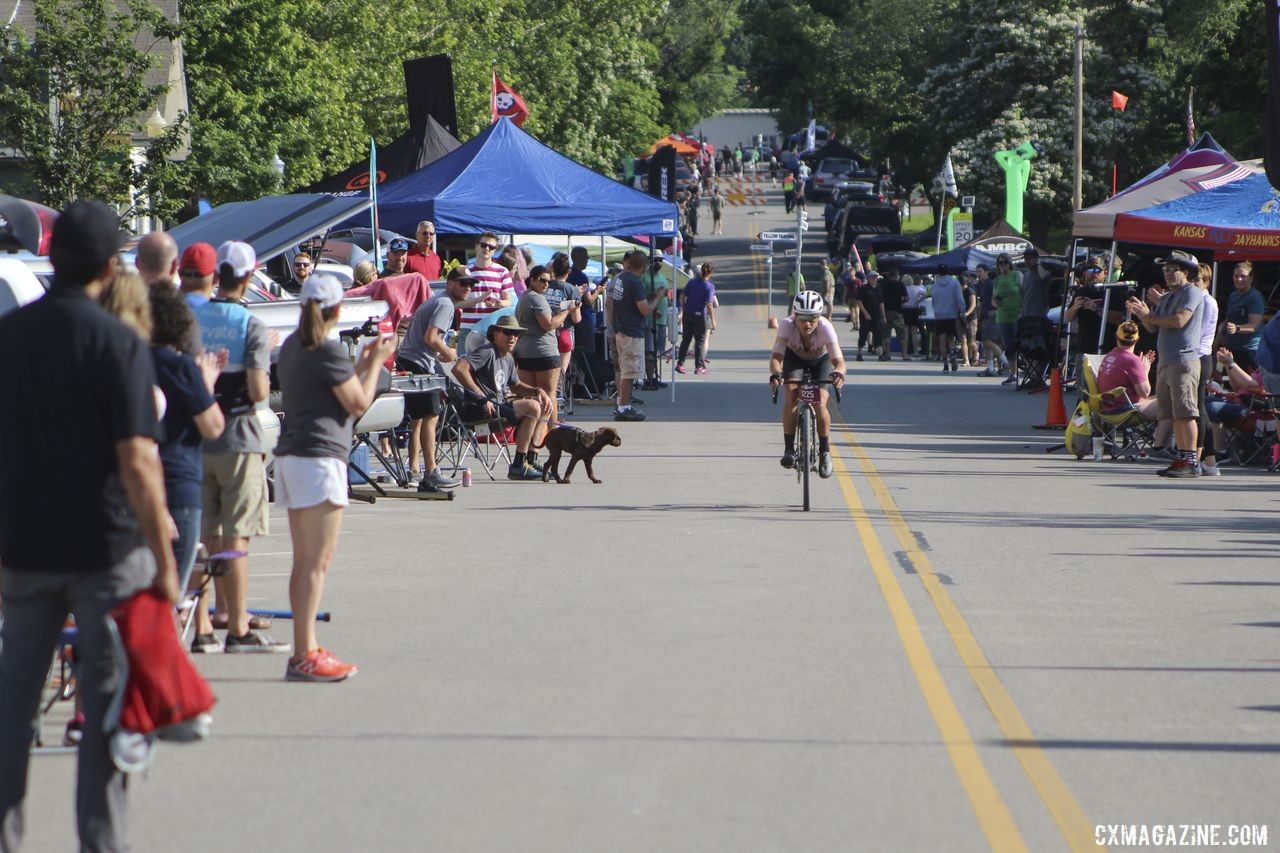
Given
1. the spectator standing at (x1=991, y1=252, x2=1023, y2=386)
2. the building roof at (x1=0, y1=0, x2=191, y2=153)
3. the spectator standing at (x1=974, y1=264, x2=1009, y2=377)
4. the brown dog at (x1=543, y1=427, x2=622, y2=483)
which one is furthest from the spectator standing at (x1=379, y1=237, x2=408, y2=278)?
the spectator standing at (x1=974, y1=264, x2=1009, y2=377)

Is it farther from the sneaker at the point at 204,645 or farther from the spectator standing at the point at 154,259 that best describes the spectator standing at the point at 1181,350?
the spectator standing at the point at 154,259

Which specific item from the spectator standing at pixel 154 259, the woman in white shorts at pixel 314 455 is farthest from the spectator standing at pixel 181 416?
the woman in white shorts at pixel 314 455

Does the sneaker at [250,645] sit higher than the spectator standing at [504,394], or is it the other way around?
the spectator standing at [504,394]

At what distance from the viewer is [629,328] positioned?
907 inches

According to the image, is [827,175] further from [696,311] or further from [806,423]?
[806,423]

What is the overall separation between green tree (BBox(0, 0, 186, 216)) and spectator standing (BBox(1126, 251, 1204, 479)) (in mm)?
13354

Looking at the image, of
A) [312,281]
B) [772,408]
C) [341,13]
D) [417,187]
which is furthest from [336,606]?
[341,13]

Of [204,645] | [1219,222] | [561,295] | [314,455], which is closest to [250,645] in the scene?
[204,645]

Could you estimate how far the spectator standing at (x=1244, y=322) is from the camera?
64.2ft

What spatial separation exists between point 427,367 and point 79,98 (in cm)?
1094

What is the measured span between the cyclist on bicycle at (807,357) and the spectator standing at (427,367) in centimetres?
286

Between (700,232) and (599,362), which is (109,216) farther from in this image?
(700,232)

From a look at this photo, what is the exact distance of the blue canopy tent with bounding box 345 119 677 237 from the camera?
21.5 meters

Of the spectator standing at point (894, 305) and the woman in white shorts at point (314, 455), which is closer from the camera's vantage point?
the woman in white shorts at point (314, 455)
